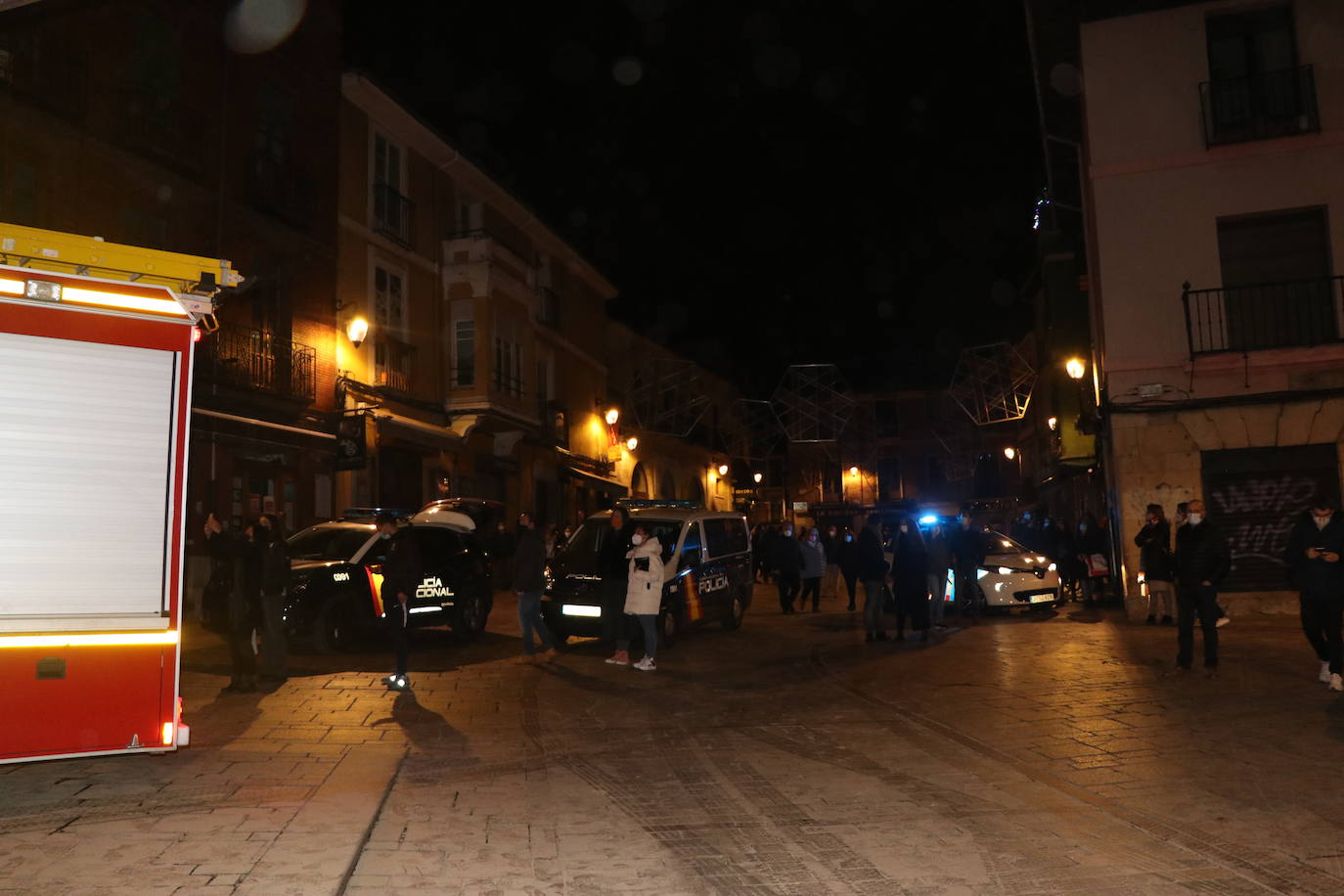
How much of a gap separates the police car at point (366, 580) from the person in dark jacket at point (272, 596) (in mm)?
1604

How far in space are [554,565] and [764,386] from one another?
3991 cm

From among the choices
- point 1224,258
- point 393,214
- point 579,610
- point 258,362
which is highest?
point 393,214

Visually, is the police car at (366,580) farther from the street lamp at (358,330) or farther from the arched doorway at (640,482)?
the arched doorway at (640,482)

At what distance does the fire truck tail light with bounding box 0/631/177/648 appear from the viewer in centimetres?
557

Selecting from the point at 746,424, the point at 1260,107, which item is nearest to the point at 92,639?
the point at 1260,107

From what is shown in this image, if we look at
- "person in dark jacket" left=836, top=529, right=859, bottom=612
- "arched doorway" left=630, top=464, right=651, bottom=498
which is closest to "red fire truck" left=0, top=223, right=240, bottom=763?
"person in dark jacket" left=836, top=529, right=859, bottom=612

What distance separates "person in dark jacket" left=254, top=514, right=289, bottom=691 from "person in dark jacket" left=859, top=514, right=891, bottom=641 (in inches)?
294

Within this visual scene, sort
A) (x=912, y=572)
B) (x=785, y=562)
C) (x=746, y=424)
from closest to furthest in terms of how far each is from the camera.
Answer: (x=912, y=572) < (x=785, y=562) < (x=746, y=424)

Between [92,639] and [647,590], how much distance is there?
23.4ft

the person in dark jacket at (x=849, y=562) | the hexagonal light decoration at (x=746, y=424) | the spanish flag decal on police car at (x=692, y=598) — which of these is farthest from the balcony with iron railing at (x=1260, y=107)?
the hexagonal light decoration at (x=746, y=424)

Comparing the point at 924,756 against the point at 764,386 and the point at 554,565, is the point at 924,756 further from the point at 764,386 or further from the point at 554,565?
the point at 764,386

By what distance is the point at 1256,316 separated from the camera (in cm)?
1672

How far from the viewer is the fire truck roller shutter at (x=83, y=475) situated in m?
5.57

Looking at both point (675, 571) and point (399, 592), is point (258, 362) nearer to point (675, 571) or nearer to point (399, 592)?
point (675, 571)
